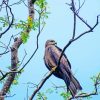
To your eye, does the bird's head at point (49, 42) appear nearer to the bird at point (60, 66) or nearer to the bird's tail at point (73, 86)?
the bird at point (60, 66)

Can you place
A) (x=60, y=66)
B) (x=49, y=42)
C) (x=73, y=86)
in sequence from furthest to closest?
(x=49, y=42) < (x=60, y=66) < (x=73, y=86)

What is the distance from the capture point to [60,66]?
9.89m

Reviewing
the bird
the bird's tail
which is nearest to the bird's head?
the bird

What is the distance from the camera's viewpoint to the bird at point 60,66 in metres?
8.94

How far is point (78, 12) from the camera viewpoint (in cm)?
708

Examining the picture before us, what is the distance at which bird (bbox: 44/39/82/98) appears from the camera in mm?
8936

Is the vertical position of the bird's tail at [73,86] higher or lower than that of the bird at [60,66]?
lower

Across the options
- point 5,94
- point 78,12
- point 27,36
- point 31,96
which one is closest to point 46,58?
point 27,36

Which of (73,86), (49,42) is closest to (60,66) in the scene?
(73,86)

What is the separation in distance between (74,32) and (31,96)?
1.76 meters

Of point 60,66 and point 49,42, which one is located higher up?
point 49,42

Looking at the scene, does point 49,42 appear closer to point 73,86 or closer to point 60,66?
point 60,66

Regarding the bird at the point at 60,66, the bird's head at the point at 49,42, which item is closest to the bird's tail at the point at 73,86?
the bird at the point at 60,66

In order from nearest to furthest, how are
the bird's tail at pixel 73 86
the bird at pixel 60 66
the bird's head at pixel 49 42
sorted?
the bird's tail at pixel 73 86, the bird at pixel 60 66, the bird's head at pixel 49 42
